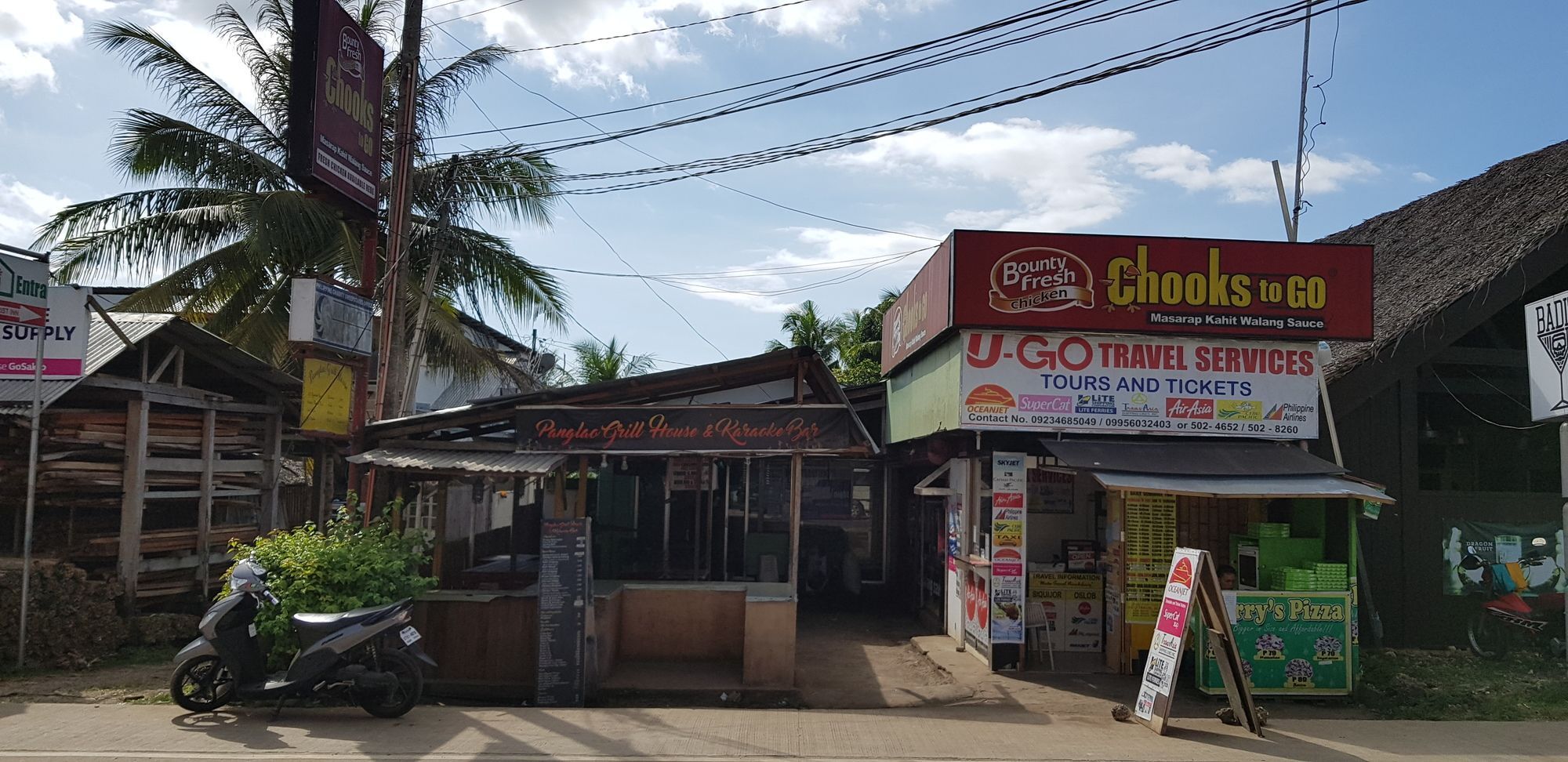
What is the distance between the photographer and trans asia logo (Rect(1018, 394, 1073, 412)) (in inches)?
427

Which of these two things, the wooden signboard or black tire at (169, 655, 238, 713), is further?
the wooden signboard

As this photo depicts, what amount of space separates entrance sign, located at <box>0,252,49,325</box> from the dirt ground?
8.54 m

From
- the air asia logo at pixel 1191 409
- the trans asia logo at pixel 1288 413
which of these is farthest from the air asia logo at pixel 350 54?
the trans asia logo at pixel 1288 413

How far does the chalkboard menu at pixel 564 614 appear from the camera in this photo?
9.29m

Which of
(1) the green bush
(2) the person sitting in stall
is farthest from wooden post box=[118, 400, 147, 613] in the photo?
(2) the person sitting in stall

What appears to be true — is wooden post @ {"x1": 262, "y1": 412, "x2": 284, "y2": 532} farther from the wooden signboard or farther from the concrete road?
the wooden signboard

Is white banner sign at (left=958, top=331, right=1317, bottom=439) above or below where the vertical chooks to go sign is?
above

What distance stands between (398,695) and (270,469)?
7.34m

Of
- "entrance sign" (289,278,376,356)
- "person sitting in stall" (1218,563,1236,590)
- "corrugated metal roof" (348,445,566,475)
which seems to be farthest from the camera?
"person sitting in stall" (1218,563,1236,590)

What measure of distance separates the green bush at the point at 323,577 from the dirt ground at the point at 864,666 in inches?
154

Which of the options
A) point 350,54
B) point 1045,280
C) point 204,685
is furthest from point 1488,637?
point 350,54

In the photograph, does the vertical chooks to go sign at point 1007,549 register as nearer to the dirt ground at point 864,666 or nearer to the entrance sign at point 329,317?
the dirt ground at point 864,666

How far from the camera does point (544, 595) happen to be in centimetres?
941

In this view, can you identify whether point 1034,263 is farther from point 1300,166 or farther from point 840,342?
point 840,342
